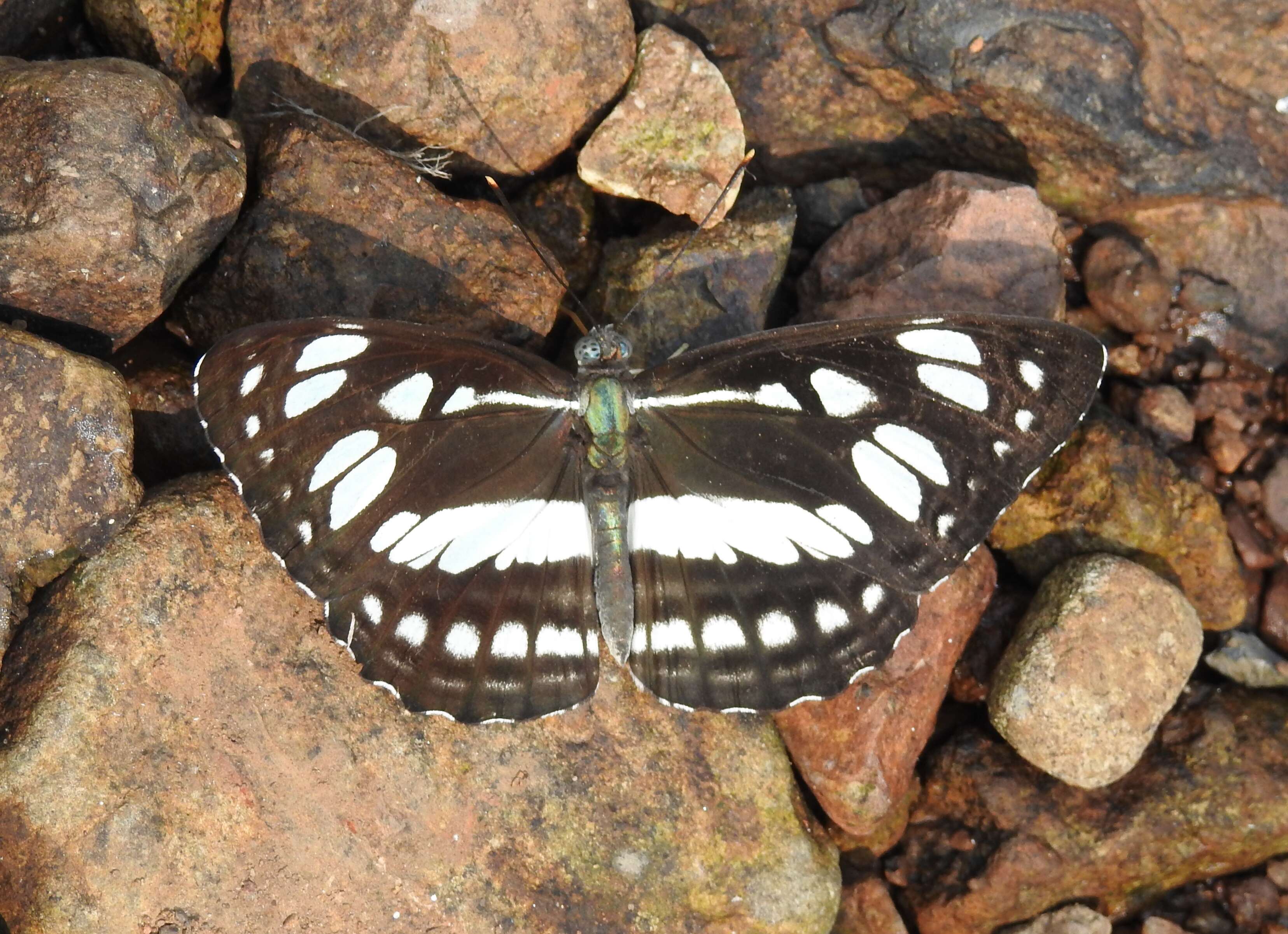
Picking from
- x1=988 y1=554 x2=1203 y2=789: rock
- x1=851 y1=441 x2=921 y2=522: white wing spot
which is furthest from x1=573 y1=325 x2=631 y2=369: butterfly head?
x1=988 y1=554 x2=1203 y2=789: rock

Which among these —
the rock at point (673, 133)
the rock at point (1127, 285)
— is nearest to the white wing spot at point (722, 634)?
the rock at point (673, 133)

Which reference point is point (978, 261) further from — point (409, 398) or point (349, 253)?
point (349, 253)

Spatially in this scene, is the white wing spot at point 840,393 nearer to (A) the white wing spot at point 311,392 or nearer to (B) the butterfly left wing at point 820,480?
(B) the butterfly left wing at point 820,480

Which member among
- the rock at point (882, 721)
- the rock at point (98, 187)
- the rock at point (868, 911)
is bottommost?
the rock at point (868, 911)

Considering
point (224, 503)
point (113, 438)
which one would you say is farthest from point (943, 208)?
point (113, 438)

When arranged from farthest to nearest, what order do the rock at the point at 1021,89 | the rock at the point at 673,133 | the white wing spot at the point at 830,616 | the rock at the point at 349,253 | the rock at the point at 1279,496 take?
the rock at the point at 1279,496 < the rock at the point at 673,133 < the rock at the point at 1021,89 < the rock at the point at 349,253 < the white wing spot at the point at 830,616

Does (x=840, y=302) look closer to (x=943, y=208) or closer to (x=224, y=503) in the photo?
(x=943, y=208)

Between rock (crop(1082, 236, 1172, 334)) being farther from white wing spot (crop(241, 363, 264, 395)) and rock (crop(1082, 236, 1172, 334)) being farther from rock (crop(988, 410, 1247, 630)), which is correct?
white wing spot (crop(241, 363, 264, 395))

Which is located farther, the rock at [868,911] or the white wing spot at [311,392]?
the rock at [868,911]
